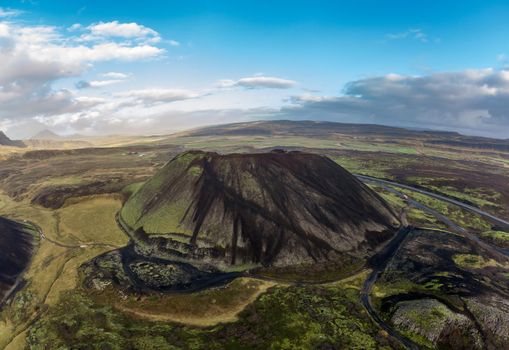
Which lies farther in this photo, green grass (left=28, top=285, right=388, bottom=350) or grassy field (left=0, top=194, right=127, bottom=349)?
grassy field (left=0, top=194, right=127, bottom=349)

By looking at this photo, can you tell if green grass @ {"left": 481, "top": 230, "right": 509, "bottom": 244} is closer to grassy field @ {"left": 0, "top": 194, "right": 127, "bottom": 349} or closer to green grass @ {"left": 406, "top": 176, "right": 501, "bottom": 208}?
green grass @ {"left": 406, "top": 176, "right": 501, "bottom": 208}

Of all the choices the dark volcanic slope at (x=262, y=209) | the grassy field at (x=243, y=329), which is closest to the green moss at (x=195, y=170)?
the dark volcanic slope at (x=262, y=209)

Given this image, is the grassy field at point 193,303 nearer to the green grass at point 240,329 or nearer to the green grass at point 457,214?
the green grass at point 240,329

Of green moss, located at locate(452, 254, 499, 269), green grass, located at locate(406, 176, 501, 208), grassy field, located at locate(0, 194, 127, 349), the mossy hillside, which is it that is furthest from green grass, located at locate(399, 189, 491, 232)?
grassy field, located at locate(0, 194, 127, 349)

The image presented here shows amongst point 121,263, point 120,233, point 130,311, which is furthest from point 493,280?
point 120,233

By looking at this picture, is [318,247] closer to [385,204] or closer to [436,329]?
[436,329]

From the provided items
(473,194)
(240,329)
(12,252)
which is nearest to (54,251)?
(12,252)
